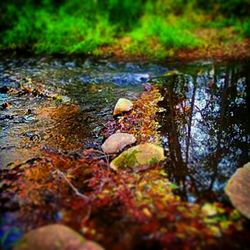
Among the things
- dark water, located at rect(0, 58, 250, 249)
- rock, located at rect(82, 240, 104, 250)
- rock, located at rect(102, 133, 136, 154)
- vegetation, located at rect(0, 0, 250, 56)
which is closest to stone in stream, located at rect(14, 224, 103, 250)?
rock, located at rect(82, 240, 104, 250)

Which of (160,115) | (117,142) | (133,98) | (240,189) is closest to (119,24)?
(133,98)

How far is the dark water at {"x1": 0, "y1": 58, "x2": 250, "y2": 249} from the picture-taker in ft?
14.8

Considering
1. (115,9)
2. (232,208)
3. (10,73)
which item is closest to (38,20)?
(115,9)

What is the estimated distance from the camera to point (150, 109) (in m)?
6.17

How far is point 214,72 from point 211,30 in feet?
11.9

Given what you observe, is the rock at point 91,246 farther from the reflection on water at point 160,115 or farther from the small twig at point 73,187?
the reflection on water at point 160,115

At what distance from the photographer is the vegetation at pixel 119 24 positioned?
10391 millimetres

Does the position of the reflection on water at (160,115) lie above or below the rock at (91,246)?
below

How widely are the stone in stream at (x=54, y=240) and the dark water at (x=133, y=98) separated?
30cm

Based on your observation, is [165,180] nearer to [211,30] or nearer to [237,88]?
[237,88]

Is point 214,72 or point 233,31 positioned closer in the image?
point 214,72

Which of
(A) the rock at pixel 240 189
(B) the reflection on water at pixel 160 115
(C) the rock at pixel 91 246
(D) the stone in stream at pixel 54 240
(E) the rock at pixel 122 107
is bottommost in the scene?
(B) the reflection on water at pixel 160 115

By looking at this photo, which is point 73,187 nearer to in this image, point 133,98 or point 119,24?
point 133,98

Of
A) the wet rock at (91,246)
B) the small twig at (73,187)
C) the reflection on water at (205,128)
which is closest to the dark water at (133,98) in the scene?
the reflection on water at (205,128)
